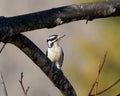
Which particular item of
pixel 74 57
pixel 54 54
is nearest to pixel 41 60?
pixel 54 54

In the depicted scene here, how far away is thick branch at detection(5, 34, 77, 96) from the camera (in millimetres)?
2070

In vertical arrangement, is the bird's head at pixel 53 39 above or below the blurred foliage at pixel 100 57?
above

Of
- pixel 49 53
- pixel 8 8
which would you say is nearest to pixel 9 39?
pixel 49 53

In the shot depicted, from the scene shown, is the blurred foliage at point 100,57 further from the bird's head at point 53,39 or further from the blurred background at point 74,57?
the bird's head at point 53,39

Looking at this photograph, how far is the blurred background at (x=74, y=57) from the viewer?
8.62 metres

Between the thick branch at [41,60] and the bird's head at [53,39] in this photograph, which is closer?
the thick branch at [41,60]

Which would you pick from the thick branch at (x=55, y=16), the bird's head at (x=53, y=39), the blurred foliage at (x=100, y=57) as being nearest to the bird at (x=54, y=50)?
the bird's head at (x=53, y=39)

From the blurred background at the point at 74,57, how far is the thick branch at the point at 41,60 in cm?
554

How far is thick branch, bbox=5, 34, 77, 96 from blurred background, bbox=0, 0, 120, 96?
5543 millimetres

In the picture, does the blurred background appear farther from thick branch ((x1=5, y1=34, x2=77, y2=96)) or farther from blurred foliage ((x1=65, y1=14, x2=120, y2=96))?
thick branch ((x1=5, y1=34, x2=77, y2=96))

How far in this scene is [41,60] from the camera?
83.0 inches

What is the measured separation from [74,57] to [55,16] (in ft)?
30.0

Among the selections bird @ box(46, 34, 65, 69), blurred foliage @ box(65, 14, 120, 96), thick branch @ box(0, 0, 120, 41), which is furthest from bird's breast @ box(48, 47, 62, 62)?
blurred foliage @ box(65, 14, 120, 96)

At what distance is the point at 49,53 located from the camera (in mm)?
3531
